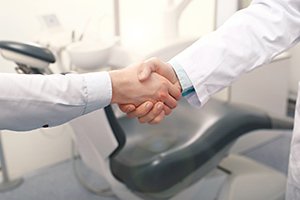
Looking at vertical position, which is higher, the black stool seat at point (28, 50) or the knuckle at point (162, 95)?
the black stool seat at point (28, 50)

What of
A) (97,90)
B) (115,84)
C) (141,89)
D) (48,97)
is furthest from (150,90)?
(48,97)

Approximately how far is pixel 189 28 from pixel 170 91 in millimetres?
1293

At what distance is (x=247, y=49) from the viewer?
108cm

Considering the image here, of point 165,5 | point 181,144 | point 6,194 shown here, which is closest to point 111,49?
point 165,5

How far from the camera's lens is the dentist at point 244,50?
1087mm

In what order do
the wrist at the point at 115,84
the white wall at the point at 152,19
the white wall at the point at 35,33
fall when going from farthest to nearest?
the white wall at the point at 152,19 → the white wall at the point at 35,33 → the wrist at the point at 115,84

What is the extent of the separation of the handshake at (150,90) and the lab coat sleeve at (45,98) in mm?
189

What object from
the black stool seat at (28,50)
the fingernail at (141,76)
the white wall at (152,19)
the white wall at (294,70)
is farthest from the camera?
the white wall at (294,70)

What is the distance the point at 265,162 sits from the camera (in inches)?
94.0

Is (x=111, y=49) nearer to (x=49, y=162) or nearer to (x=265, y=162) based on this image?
(x=49, y=162)

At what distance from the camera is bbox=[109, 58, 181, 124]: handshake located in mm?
1149

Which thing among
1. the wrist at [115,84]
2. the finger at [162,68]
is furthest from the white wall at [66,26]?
the wrist at [115,84]

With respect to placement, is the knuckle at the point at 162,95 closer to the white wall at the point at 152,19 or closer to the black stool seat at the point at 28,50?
the black stool seat at the point at 28,50

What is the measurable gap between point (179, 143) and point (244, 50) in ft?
2.18
